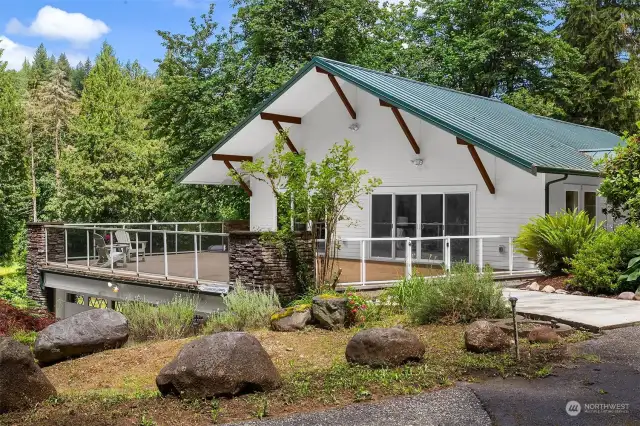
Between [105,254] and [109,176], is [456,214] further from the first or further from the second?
[109,176]

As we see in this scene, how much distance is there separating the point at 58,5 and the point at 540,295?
215 metres

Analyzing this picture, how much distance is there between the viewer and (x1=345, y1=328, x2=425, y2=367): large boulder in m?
6.92

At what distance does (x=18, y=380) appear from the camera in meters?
6.07

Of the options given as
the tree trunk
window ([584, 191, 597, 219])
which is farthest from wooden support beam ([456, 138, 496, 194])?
the tree trunk

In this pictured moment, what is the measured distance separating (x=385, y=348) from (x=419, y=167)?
11.1 m

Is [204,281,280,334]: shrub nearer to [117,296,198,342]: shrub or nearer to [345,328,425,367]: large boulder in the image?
[117,296,198,342]: shrub

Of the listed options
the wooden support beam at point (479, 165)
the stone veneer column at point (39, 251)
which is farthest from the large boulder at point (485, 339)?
the stone veneer column at point (39, 251)

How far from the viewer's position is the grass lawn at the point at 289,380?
550 cm

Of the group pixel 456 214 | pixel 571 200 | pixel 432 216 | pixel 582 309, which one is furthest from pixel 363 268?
pixel 571 200

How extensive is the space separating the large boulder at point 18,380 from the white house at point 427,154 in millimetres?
7977

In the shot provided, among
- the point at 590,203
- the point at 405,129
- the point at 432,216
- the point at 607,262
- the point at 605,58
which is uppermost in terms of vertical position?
the point at 605,58

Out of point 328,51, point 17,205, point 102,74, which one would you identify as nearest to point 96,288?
point 328,51

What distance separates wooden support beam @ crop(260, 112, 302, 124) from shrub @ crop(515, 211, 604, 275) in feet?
28.0

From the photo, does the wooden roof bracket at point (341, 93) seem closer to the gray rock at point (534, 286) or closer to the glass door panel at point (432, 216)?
the glass door panel at point (432, 216)
